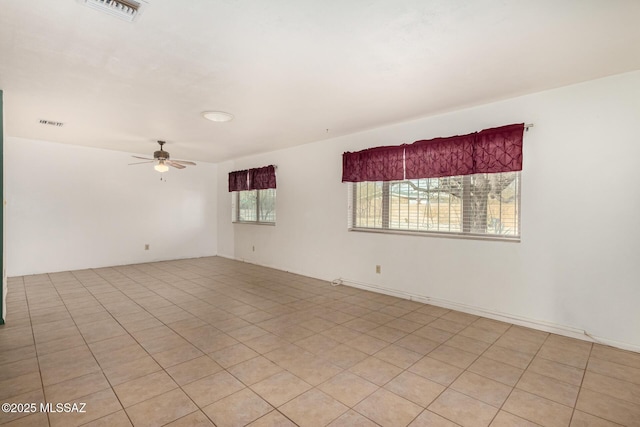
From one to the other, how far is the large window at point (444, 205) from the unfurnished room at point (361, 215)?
2 cm

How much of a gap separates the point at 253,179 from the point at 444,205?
4.13 m

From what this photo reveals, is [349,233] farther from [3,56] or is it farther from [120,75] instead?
[3,56]

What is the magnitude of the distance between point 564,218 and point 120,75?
440 centimetres

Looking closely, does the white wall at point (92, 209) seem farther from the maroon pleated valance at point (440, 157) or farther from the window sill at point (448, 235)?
the maroon pleated valance at point (440, 157)

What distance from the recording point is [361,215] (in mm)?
4824

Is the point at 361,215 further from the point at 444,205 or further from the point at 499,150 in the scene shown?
the point at 499,150

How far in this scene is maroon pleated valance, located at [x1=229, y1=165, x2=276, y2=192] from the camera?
20.4 feet

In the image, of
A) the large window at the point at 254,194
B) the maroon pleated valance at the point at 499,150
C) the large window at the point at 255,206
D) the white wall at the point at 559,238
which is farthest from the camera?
the large window at the point at 255,206

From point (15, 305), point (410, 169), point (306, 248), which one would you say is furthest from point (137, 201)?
point (410, 169)

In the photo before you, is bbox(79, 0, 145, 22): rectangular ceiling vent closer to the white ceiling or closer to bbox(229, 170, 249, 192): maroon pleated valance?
the white ceiling

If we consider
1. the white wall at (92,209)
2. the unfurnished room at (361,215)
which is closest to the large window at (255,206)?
the white wall at (92,209)

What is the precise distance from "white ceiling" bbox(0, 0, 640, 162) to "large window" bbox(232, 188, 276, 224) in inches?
107

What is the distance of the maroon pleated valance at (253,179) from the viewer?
622 cm

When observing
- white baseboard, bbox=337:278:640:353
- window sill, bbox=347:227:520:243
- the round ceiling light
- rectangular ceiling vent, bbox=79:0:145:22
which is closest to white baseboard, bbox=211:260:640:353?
white baseboard, bbox=337:278:640:353
